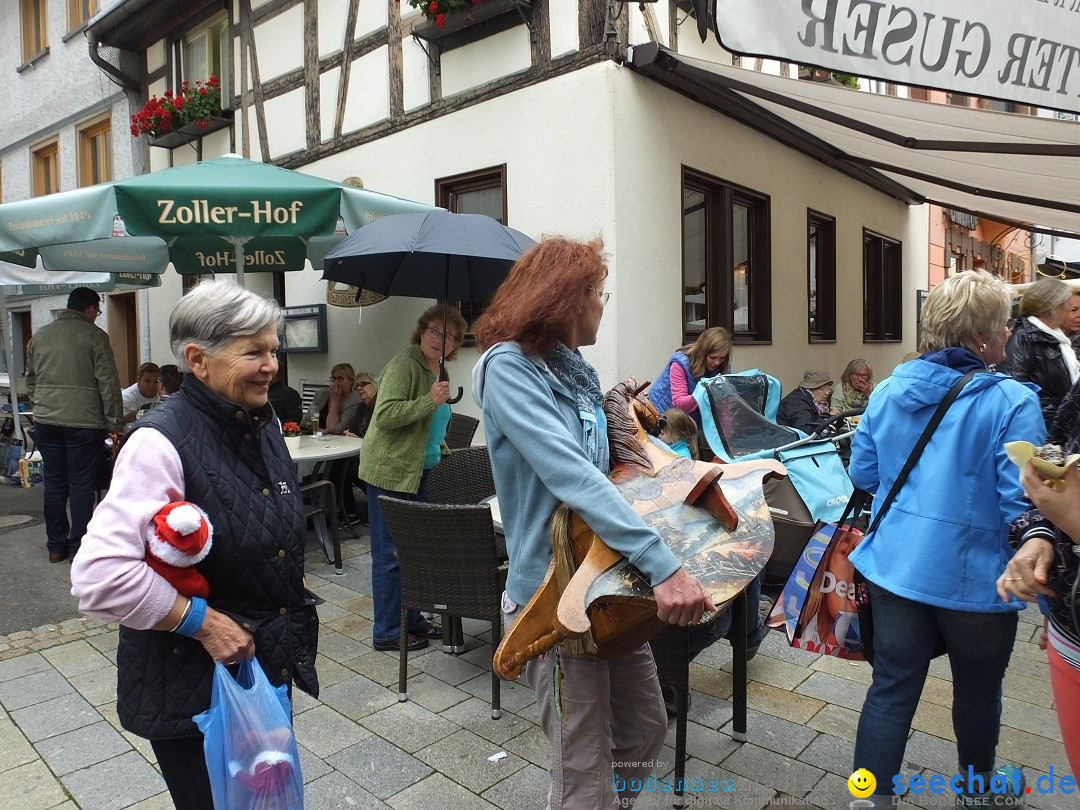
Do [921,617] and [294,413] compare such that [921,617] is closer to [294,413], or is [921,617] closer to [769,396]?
[769,396]

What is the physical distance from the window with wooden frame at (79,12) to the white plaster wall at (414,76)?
27.5 feet

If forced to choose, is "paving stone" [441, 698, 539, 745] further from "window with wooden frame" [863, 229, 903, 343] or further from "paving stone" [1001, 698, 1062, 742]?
"window with wooden frame" [863, 229, 903, 343]

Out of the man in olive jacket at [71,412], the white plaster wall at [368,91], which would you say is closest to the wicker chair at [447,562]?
the man in olive jacket at [71,412]

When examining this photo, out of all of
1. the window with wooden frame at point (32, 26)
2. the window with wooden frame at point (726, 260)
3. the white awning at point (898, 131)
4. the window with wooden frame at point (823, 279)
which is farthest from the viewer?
the window with wooden frame at point (32, 26)

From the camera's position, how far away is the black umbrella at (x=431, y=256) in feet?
14.2

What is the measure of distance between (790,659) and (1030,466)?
101 inches

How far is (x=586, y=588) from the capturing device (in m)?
1.59

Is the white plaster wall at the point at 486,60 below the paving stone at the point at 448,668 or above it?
above

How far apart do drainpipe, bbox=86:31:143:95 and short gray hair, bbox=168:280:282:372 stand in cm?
1134

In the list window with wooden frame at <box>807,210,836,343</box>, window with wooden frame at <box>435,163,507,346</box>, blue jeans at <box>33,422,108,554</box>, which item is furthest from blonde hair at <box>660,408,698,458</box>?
window with wooden frame at <box>807,210,836,343</box>

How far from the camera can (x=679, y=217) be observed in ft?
21.6

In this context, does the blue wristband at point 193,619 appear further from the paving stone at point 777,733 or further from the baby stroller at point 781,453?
the baby stroller at point 781,453

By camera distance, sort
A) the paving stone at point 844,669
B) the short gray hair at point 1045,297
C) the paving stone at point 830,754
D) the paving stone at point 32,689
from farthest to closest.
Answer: the short gray hair at point 1045,297
the paving stone at point 844,669
the paving stone at point 32,689
the paving stone at point 830,754

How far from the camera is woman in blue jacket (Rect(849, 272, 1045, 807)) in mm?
2082
